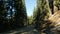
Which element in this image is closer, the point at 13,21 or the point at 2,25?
the point at 2,25

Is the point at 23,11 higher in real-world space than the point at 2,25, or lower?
higher

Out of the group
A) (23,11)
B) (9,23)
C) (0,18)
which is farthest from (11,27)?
(23,11)

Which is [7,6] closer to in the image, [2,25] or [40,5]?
[2,25]

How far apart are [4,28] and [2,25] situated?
1.19ft

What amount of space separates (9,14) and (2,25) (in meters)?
1.60

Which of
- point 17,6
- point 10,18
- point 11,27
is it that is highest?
point 17,6

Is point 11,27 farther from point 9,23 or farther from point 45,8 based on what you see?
point 45,8

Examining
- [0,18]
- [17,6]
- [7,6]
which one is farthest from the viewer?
[17,6]

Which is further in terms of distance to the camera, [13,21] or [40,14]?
[40,14]

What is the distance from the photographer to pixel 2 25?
1258cm

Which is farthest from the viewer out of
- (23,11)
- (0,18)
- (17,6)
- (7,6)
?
(23,11)

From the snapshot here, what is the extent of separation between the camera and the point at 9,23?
1331 centimetres

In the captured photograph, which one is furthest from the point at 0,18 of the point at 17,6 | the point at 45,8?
the point at 45,8

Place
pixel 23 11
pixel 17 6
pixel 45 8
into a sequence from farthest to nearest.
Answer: pixel 45 8 < pixel 23 11 < pixel 17 6
